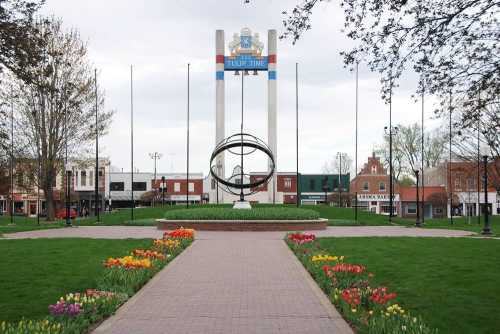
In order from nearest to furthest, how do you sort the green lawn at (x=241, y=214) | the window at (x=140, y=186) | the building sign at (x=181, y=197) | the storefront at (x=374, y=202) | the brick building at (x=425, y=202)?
the green lawn at (x=241, y=214) < the brick building at (x=425, y=202) < the storefront at (x=374, y=202) < the building sign at (x=181, y=197) < the window at (x=140, y=186)

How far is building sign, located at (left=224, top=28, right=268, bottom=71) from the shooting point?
189 ft

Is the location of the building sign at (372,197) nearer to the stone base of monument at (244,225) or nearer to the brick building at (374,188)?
the brick building at (374,188)

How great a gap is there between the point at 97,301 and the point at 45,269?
5359 millimetres

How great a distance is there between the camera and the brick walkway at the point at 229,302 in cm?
802

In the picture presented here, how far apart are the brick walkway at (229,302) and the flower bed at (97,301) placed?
0.20 metres

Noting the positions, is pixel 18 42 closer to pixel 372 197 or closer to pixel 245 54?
pixel 245 54

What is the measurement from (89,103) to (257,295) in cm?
3268

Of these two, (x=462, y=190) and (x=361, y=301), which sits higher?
(x=462, y=190)

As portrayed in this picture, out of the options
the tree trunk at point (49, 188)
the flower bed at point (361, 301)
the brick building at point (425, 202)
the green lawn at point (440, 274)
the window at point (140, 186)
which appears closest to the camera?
the flower bed at point (361, 301)

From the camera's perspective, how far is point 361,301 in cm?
920

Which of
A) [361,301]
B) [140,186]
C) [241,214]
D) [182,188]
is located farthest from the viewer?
[140,186]

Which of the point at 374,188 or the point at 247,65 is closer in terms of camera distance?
the point at 247,65

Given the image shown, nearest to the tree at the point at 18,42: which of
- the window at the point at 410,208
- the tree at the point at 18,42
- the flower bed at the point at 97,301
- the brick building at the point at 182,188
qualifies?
the tree at the point at 18,42

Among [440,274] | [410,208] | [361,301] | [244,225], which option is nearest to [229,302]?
[361,301]
